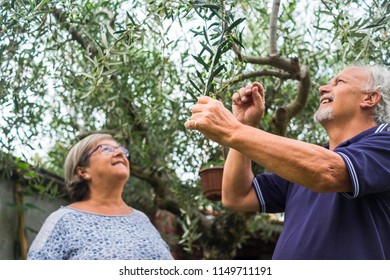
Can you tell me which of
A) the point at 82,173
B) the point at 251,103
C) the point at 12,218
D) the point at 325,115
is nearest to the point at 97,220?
the point at 82,173

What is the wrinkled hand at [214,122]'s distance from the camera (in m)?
2.35

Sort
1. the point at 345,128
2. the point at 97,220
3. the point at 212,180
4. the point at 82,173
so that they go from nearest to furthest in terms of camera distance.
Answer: the point at 345,128 < the point at 97,220 < the point at 82,173 < the point at 212,180

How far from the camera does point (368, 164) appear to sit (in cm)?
239

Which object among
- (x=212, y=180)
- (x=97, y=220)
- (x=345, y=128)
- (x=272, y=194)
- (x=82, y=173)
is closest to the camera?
(x=345, y=128)

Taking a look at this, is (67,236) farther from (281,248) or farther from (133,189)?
(133,189)

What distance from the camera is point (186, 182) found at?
4.98 metres

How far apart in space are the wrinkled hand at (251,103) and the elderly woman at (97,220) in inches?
39.1

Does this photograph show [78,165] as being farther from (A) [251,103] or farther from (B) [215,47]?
(B) [215,47]

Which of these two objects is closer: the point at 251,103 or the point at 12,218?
the point at 251,103

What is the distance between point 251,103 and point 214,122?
0.56m

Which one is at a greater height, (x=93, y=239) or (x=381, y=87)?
(x=381, y=87)

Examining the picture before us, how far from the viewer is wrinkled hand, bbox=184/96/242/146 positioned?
92.5 inches

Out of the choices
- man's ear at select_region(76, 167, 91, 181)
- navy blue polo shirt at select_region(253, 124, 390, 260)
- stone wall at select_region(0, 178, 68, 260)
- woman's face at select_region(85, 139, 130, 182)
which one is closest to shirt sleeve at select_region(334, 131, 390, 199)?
navy blue polo shirt at select_region(253, 124, 390, 260)
